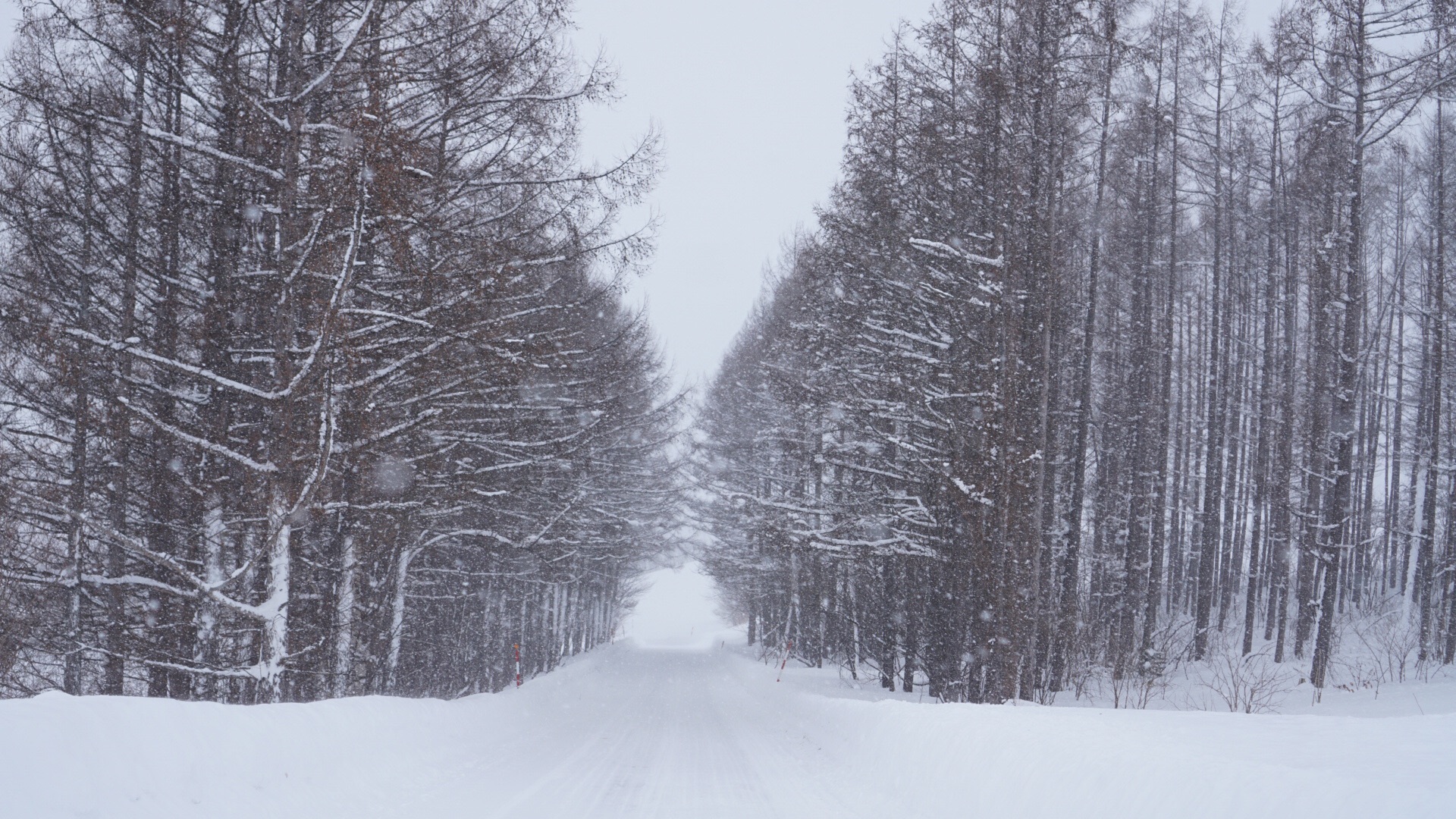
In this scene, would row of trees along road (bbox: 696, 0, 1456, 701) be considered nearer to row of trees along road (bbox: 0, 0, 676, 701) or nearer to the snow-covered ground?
the snow-covered ground

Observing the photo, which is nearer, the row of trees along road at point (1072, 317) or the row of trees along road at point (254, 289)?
the row of trees along road at point (254, 289)

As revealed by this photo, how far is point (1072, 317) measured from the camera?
18156mm

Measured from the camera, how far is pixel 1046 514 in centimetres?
1750

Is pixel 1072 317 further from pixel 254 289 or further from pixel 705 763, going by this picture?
pixel 254 289

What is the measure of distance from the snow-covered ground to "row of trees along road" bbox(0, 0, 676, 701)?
1.86m

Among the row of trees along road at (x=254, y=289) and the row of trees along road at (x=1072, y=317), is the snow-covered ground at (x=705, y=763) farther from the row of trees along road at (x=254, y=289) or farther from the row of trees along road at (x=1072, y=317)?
the row of trees along road at (x=1072, y=317)

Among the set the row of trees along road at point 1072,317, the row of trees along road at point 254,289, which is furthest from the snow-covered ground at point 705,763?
the row of trees along road at point 1072,317

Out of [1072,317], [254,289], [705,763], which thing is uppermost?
[1072,317]

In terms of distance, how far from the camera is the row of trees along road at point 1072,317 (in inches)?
512

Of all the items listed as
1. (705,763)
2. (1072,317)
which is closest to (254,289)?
(705,763)

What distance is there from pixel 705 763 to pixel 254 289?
24.7ft

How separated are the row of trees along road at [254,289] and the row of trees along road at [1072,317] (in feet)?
18.5

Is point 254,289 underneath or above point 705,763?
above

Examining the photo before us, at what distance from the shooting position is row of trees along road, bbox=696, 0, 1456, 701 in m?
13.0
